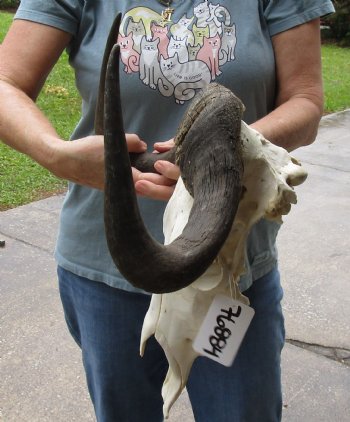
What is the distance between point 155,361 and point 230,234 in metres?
0.84

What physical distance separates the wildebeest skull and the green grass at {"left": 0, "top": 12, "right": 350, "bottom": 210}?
451 centimetres

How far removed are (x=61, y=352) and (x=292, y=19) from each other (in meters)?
2.54

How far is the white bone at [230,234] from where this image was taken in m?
1.27

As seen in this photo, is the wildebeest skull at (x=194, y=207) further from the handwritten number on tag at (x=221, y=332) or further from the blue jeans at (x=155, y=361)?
the blue jeans at (x=155, y=361)

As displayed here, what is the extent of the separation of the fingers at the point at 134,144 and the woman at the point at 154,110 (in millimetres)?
90

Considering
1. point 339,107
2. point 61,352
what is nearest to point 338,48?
point 339,107

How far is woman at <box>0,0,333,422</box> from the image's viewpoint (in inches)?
69.1

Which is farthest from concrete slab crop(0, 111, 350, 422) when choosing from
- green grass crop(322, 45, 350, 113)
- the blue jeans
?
green grass crop(322, 45, 350, 113)

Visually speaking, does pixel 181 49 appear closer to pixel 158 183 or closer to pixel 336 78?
pixel 158 183

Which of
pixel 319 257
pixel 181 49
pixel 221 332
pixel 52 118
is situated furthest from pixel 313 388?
pixel 52 118

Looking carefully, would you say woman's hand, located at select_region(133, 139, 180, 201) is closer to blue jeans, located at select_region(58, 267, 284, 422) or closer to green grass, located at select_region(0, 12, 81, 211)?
blue jeans, located at select_region(58, 267, 284, 422)

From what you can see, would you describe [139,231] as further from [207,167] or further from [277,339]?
[277,339]

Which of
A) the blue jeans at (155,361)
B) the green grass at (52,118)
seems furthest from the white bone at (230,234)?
the green grass at (52,118)

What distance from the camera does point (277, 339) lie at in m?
2.02
